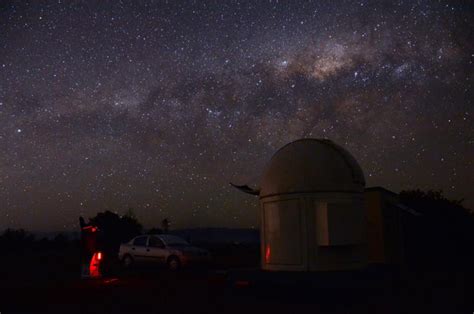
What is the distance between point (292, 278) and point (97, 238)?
7014 mm

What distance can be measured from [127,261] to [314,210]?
10.4 metres

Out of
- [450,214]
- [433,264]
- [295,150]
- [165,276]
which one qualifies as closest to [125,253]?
[165,276]

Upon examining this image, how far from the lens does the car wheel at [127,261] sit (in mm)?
19500

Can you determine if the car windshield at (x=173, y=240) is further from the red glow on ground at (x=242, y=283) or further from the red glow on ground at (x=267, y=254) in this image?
the red glow on ground at (x=242, y=283)

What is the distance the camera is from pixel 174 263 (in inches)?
709

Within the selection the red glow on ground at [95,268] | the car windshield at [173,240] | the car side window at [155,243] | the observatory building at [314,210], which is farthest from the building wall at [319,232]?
the car side window at [155,243]

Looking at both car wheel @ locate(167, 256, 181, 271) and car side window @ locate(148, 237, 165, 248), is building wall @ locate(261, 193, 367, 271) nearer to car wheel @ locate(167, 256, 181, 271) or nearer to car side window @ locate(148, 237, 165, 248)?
car wheel @ locate(167, 256, 181, 271)

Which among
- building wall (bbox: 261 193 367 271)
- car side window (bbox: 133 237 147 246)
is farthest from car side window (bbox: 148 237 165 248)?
building wall (bbox: 261 193 367 271)

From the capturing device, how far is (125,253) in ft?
64.6

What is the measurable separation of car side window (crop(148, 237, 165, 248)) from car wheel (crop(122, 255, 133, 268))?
44.0 inches

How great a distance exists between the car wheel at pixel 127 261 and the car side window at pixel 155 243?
3.67 ft

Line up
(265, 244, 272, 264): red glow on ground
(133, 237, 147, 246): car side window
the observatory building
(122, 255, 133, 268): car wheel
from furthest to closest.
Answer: (122, 255, 133, 268): car wheel → (133, 237, 147, 246): car side window → (265, 244, 272, 264): red glow on ground → the observatory building

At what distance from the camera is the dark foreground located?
9.77 metres

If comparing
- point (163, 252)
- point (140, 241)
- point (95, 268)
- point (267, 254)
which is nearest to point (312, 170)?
point (267, 254)
